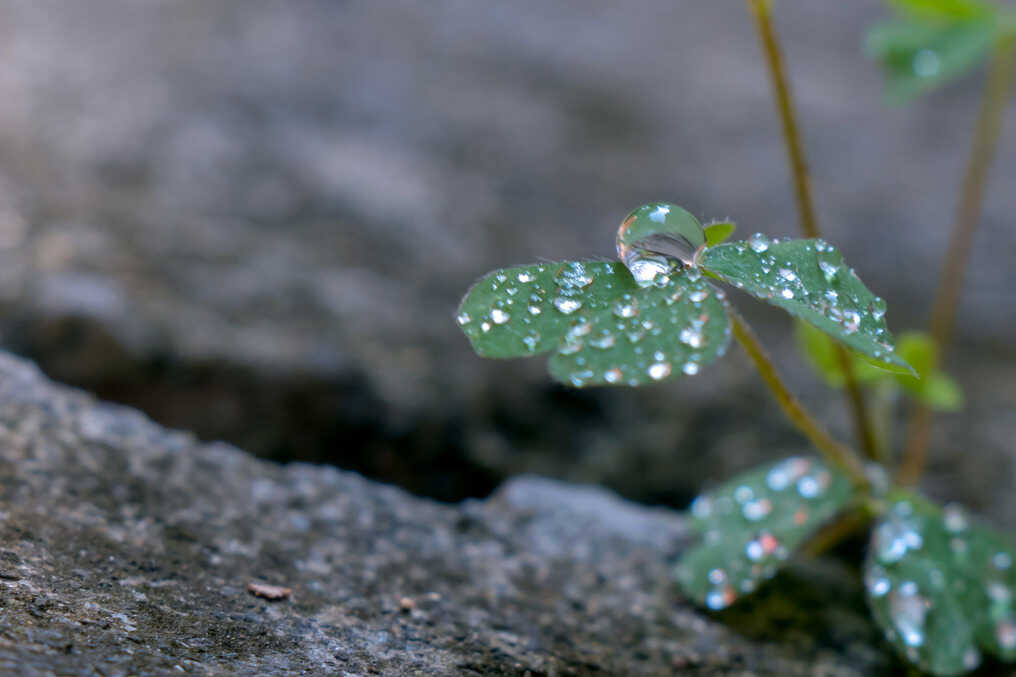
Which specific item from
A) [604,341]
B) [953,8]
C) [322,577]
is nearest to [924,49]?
[953,8]

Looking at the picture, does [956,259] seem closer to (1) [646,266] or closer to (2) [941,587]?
(2) [941,587]

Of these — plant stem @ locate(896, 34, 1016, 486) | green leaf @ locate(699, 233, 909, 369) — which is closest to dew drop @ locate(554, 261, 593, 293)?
green leaf @ locate(699, 233, 909, 369)

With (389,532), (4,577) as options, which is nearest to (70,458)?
(4,577)

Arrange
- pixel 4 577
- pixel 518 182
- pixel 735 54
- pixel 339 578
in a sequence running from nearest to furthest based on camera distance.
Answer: pixel 4 577 → pixel 339 578 → pixel 518 182 → pixel 735 54

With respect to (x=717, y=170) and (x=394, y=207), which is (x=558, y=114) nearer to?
(x=717, y=170)

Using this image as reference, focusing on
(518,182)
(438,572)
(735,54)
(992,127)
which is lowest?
(438,572)

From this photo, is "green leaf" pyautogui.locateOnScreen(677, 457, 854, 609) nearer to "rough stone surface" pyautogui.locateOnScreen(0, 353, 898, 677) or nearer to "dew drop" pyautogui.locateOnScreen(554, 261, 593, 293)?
"rough stone surface" pyautogui.locateOnScreen(0, 353, 898, 677)

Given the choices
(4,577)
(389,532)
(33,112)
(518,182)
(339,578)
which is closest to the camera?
(4,577)
